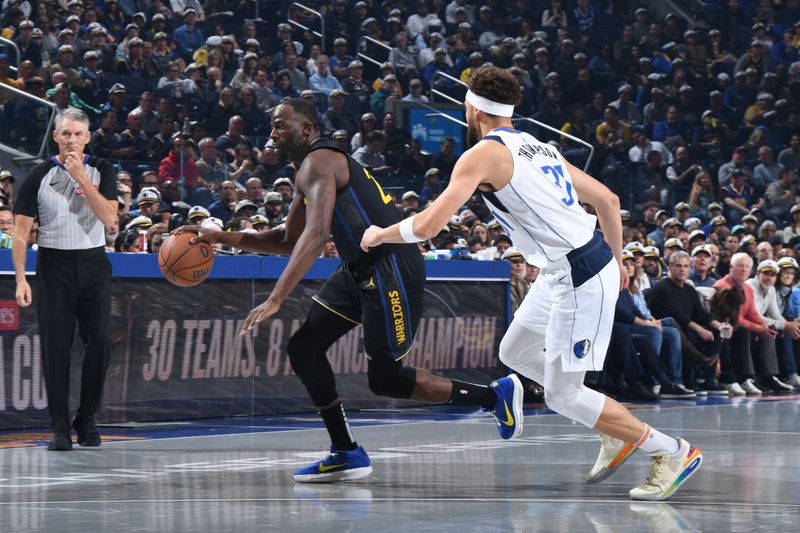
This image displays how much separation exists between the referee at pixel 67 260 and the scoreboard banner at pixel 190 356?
156 centimetres

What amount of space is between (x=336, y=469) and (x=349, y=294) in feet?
3.08

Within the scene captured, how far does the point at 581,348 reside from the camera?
601 centimetres

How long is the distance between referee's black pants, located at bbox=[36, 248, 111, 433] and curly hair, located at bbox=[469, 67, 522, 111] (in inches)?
137

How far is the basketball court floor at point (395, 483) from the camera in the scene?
5422 mm

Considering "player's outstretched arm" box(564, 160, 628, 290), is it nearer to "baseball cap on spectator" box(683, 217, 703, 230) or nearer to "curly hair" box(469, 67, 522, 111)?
"curly hair" box(469, 67, 522, 111)

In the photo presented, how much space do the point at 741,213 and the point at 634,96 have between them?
505 cm

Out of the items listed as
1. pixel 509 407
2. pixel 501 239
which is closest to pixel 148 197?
pixel 501 239

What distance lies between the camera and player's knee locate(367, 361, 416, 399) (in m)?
6.69

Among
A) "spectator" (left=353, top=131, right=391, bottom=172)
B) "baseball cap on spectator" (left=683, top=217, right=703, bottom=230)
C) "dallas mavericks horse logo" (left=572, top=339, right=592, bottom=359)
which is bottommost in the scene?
"dallas mavericks horse logo" (left=572, top=339, right=592, bottom=359)

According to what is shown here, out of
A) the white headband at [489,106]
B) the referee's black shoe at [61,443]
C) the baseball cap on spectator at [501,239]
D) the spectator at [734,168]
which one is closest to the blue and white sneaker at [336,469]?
the white headband at [489,106]

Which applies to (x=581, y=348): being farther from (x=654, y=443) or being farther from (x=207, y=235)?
(x=207, y=235)

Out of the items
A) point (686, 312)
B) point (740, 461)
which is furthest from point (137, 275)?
point (686, 312)

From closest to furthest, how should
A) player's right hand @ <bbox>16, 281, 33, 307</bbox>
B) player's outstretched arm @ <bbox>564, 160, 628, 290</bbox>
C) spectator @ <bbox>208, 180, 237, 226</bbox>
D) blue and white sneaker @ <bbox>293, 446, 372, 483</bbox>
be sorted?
1. player's outstretched arm @ <bbox>564, 160, 628, 290</bbox>
2. blue and white sneaker @ <bbox>293, 446, 372, 483</bbox>
3. player's right hand @ <bbox>16, 281, 33, 307</bbox>
4. spectator @ <bbox>208, 180, 237, 226</bbox>

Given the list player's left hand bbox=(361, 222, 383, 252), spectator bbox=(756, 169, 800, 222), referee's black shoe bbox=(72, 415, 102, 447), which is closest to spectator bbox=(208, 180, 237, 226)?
referee's black shoe bbox=(72, 415, 102, 447)
